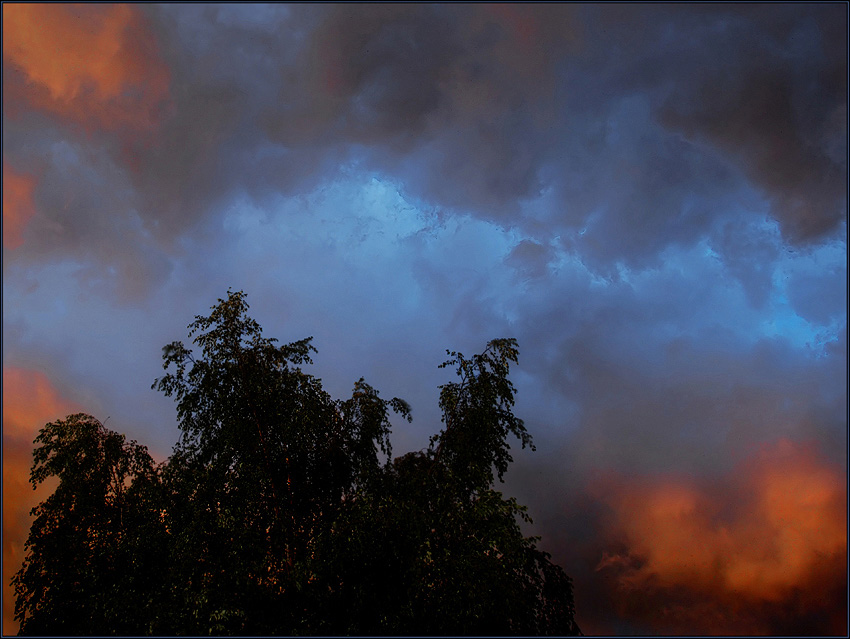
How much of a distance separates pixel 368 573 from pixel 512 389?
6.48 meters

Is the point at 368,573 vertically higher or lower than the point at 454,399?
lower

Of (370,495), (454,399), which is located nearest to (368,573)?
(370,495)

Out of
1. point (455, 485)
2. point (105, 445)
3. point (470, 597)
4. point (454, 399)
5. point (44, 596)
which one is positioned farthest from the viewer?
point (105, 445)

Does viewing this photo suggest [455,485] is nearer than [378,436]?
Yes

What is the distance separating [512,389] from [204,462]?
32.8 feet

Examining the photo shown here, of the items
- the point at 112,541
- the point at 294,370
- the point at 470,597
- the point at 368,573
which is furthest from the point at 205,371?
the point at 470,597

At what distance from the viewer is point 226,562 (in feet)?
43.9

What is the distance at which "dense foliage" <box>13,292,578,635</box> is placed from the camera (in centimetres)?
1227

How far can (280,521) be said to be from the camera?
47.0ft

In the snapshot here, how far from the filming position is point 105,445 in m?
16.8

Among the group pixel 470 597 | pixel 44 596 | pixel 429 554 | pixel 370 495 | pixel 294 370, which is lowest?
pixel 44 596

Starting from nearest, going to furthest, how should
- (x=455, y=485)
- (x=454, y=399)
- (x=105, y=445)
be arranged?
(x=455, y=485) < (x=454, y=399) < (x=105, y=445)

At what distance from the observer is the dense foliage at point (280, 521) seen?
1227 cm

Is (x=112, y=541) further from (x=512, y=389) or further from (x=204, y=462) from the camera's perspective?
(x=512, y=389)
